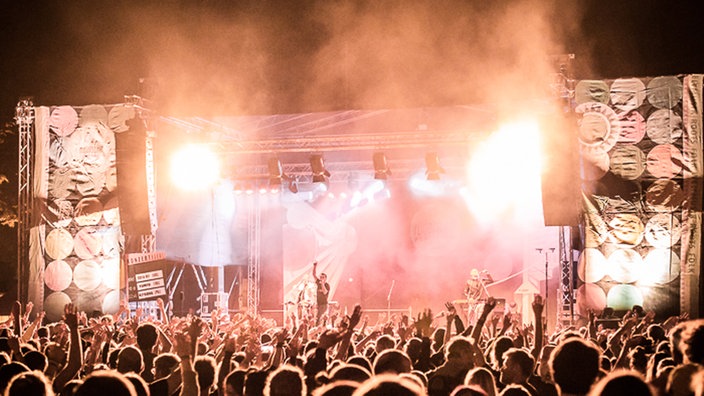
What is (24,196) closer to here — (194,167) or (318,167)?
(194,167)

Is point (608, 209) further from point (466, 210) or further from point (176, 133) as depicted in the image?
point (176, 133)

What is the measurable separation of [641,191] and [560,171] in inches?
63.8

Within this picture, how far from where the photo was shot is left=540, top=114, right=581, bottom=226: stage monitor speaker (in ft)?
44.0

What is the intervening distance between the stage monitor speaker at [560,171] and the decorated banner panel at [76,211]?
867 centimetres

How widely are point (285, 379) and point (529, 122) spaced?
1291 cm

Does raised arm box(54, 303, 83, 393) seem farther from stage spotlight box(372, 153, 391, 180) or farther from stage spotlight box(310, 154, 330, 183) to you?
stage spotlight box(310, 154, 330, 183)

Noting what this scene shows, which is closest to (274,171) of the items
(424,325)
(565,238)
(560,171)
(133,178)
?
(133,178)

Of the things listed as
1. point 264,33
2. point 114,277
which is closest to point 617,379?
point 264,33

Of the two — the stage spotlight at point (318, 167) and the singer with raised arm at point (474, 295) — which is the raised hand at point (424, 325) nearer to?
the singer with raised arm at point (474, 295)

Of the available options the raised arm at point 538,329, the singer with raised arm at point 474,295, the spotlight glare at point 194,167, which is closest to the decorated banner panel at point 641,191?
the singer with raised arm at point 474,295

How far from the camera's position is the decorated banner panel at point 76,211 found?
15500 mm

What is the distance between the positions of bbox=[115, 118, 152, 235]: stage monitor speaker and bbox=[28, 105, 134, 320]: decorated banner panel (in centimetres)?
96

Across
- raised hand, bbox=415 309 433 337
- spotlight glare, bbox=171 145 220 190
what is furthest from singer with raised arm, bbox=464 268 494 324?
raised hand, bbox=415 309 433 337

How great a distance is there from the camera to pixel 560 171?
44.5 feet
